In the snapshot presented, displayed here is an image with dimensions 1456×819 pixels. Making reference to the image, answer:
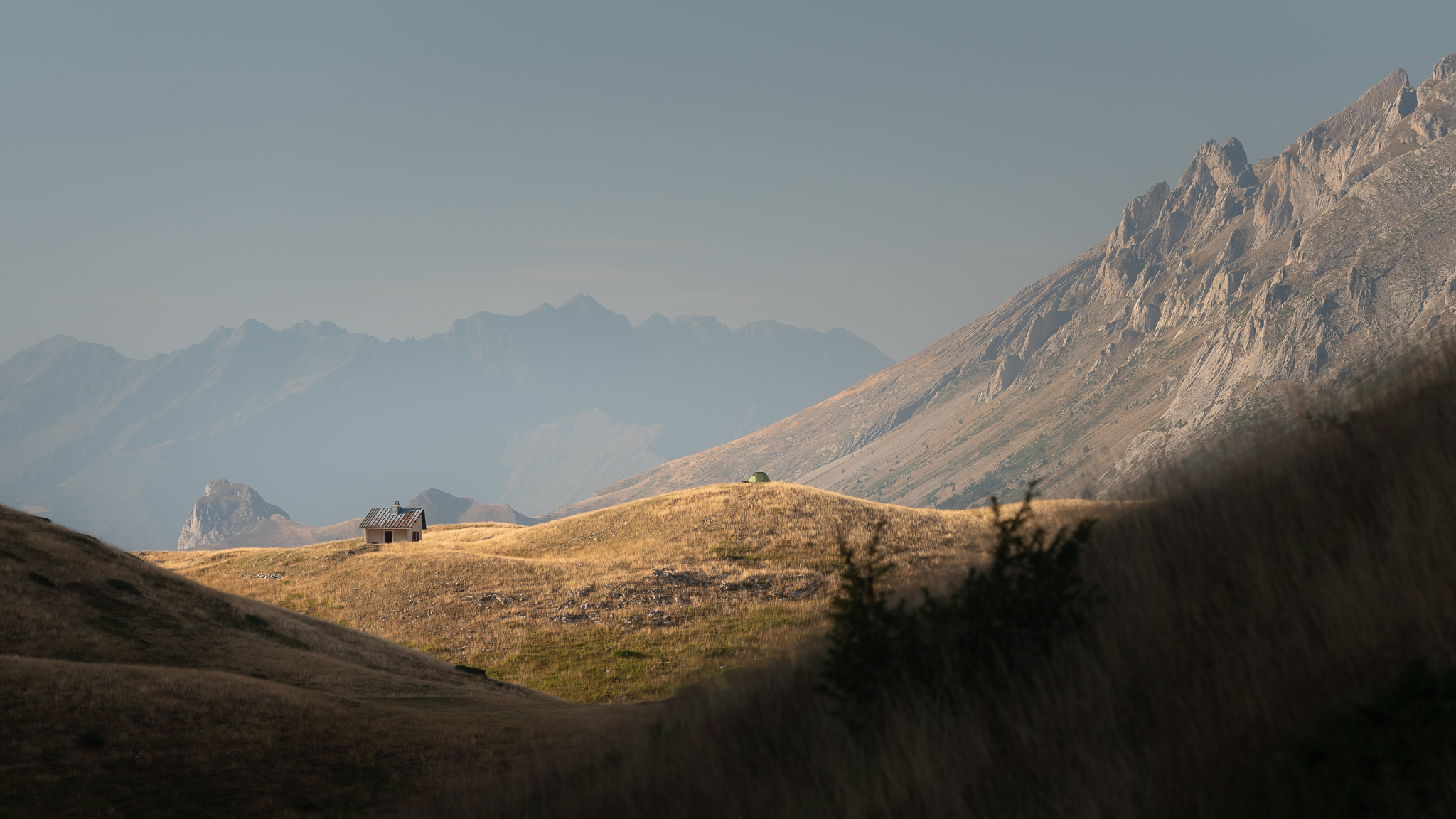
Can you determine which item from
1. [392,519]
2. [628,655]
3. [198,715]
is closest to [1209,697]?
[198,715]

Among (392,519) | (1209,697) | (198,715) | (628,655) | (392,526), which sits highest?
(392,519)

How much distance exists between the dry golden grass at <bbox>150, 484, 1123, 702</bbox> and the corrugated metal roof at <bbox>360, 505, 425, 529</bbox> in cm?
274

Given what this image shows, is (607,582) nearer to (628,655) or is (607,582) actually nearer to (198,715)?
(628,655)

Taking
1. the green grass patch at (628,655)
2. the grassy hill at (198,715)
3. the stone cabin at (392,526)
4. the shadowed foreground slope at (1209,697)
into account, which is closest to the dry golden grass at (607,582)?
the green grass patch at (628,655)

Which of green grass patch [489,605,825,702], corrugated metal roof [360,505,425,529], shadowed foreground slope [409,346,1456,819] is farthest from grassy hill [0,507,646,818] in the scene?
corrugated metal roof [360,505,425,529]

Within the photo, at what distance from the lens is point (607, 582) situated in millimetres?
55156

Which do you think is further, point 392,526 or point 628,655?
point 392,526

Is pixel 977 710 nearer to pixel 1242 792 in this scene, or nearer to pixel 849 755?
pixel 849 755

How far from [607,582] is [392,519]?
36.2 metres

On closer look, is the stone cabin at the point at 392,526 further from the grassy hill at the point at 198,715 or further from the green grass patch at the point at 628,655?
the grassy hill at the point at 198,715

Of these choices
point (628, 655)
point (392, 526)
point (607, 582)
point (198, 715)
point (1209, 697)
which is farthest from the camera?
point (392, 526)

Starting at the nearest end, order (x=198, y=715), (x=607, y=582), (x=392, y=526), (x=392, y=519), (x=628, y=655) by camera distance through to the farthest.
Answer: (x=198, y=715) → (x=628, y=655) → (x=607, y=582) → (x=392, y=526) → (x=392, y=519)

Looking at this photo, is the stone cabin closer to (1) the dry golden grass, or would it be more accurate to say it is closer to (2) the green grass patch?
(1) the dry golden grass

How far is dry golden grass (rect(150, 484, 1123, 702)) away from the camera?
43375 millimetres
